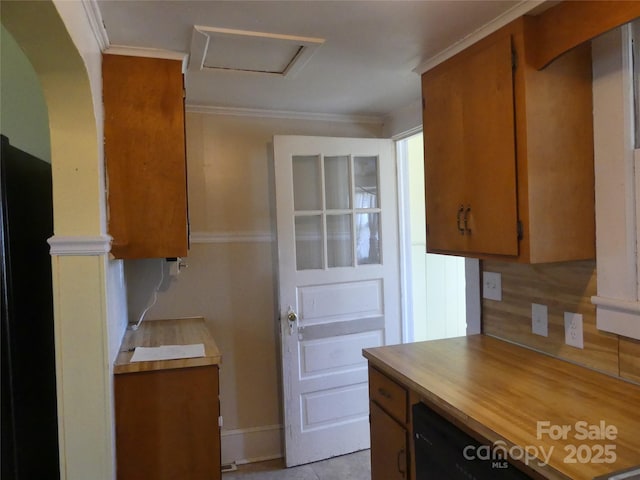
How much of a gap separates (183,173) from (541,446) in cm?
166

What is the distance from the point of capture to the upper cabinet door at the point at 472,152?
158 cm

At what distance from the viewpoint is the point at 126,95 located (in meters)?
1.89

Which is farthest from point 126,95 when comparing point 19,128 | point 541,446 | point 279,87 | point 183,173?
point 541,446

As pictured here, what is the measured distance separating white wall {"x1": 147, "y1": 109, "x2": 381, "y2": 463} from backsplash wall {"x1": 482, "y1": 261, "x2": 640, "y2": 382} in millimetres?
1415

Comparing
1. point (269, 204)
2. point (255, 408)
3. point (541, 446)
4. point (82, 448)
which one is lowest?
point (255, 408)

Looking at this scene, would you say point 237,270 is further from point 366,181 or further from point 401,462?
point 401,462

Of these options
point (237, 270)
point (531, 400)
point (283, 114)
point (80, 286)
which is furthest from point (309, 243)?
point (531, 400)

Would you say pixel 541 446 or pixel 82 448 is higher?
pixel 541 446

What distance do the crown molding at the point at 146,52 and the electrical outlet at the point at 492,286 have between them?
165 cm

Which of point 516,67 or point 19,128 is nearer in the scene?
point 516,67

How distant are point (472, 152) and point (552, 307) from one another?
667 millimetres

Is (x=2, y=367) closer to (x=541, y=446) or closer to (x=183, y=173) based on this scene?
(x=183, y=173)

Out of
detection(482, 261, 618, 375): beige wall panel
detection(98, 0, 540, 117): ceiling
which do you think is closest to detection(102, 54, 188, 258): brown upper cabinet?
detection(98, 0, 540, 117): ceiling

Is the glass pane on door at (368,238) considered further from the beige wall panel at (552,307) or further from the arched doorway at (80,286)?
the arched doorway at (80,286)
